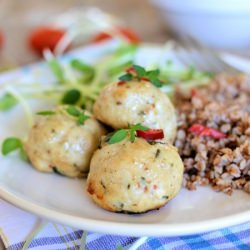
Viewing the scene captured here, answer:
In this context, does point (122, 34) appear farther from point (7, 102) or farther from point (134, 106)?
point (134, 106)

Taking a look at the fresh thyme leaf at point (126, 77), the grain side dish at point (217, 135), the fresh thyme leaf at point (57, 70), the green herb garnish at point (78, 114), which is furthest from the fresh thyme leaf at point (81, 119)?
the fresh thyme leaf at point (57, 70)

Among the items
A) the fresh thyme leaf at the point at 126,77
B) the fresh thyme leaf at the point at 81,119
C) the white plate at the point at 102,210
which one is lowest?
the white plate at the point at 102,210

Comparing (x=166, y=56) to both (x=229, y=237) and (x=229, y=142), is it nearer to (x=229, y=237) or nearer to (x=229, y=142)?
(x=229, y=142)

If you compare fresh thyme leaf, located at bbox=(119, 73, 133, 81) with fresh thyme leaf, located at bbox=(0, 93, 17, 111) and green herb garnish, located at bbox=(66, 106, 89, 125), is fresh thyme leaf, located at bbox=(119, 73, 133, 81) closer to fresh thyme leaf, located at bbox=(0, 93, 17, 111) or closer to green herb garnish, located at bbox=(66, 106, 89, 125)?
green herb garnish, located at bbox=(66, 106, 89, 125)

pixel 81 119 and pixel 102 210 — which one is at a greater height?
pixel 81 119

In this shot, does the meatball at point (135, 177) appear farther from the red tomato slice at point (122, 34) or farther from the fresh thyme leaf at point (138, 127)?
the red tomato slice at point (122, 34)

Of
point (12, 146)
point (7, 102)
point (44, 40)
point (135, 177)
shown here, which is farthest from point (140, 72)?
point (44, 40)

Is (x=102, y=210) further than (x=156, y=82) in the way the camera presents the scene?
No
